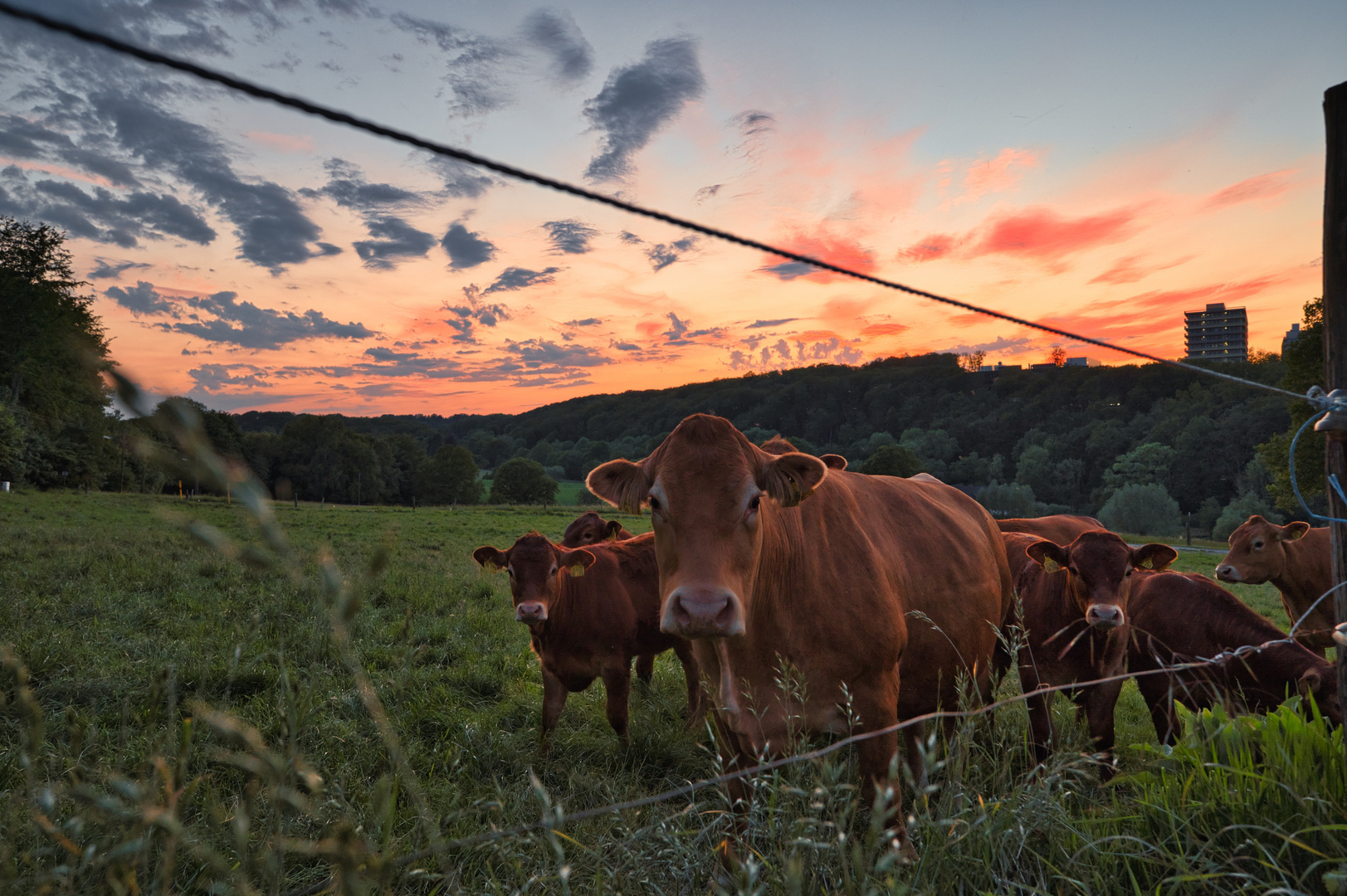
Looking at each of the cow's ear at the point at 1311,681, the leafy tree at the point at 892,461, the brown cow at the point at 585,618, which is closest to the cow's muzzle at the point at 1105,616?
the cow's ear at the point at 1311,681

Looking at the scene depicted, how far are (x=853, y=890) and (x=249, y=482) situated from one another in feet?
5.88

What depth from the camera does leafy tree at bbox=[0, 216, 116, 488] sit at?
33562 millimetres

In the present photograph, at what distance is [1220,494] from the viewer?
201 feet

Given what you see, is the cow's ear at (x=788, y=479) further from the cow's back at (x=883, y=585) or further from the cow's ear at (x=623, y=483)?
the cow's ear at (x=623, y=483)

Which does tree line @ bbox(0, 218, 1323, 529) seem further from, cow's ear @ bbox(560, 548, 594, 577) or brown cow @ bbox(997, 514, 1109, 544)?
cow's ear @ bbox(560, 548, 594, 577)

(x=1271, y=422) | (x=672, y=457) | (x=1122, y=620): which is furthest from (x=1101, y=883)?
(x=1271, y=422)

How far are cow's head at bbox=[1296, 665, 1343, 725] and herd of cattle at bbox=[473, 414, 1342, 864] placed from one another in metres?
0.01

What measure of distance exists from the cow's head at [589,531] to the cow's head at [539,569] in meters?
2.31

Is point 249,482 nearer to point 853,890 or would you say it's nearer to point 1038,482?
point 853,890

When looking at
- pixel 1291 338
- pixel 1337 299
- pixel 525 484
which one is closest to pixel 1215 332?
pixel 1291 338

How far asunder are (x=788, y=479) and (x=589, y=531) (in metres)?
5.74

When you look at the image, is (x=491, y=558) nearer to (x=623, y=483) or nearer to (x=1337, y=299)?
(x=623, y=483)

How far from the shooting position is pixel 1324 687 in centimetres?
426

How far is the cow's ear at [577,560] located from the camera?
6117 mm
